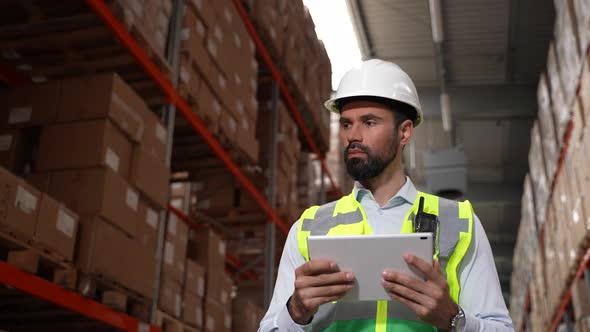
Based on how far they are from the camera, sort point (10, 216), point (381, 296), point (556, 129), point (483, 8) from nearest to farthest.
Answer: point (381, 296) → point (10, 216) → point (556, 129) → point (483, 8)

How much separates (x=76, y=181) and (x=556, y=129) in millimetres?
5216

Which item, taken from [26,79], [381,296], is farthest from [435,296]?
[26,79]

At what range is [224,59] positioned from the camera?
5.76 metres

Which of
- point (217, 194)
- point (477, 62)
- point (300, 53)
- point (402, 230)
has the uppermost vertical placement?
point (477, 62)

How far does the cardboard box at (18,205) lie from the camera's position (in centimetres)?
309

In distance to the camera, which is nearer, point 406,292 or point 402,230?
point 406,292

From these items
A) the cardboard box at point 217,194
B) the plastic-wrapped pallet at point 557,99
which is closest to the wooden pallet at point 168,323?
the cardboard box at point 217,194

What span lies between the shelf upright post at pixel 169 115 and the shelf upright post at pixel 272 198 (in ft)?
6.59

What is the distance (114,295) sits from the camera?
390cm

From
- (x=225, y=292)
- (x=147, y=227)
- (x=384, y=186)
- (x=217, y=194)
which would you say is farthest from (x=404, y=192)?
(x=217, y=194)

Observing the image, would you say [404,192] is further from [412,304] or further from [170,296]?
[170,296]

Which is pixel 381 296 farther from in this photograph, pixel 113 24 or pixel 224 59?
pixel 224 59

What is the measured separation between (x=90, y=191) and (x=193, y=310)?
1.76 m

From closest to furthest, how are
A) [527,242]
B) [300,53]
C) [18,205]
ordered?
[18,205] → [300,53] → [527,242]
